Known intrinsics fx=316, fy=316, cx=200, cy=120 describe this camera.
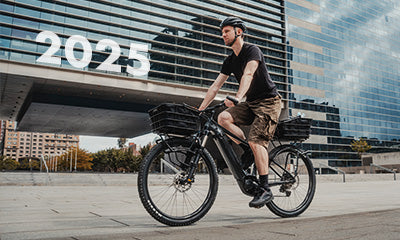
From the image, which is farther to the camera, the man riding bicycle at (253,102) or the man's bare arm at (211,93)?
the man's bare arm at (211,93)

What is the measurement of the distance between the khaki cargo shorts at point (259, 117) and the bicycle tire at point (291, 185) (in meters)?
0.46

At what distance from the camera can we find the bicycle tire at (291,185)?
361 cm

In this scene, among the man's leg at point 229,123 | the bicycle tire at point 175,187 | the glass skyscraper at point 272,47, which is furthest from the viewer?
the glass skyscraper at point 272,47

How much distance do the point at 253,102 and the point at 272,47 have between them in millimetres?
43565

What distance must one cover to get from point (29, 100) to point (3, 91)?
8.97 ft

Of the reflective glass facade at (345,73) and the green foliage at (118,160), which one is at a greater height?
the reflective glass facade at (345,73)

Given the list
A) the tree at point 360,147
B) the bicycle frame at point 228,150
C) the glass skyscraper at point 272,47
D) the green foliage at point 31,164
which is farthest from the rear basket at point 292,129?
the tree at point 360,147

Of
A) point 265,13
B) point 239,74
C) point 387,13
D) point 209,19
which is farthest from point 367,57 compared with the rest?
point 239,74

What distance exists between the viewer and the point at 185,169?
298 cm

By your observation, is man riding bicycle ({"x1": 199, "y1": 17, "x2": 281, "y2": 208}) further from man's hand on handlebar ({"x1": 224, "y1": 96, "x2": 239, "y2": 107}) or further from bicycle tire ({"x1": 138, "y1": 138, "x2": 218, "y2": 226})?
bicycle tire ({"x1": 138, "y1": 138, "x2": 218, "y2": 226})

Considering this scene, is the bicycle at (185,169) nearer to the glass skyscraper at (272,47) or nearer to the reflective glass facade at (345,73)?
the glass skyscraper at (272,47)

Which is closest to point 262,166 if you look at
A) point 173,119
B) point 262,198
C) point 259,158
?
point 259,158

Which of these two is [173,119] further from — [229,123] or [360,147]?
[360,147]

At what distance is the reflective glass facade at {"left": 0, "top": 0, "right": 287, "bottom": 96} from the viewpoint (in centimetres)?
2803
